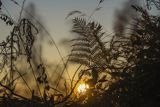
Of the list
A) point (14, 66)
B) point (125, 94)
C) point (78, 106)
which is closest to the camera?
point (125, 94)

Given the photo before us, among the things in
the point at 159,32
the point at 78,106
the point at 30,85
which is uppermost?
the point at 159,32

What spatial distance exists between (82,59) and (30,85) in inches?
14.5

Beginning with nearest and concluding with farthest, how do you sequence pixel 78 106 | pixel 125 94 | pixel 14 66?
pixel 125 94 < pixel 78 106 < pixel 14 66

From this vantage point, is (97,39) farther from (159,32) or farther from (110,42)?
(159,32)

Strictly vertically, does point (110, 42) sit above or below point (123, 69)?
above

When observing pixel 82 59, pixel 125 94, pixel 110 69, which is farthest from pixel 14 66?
pixel 125 94

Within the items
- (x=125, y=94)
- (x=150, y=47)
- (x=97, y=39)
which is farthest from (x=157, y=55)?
(x=97, y=39)

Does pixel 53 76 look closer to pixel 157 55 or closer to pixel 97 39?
pixel 97 39

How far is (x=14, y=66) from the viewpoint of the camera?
108 inches

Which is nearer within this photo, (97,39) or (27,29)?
(27,29)

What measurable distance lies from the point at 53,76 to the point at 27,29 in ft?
1.34

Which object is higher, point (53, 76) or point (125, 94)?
Answer: point (53, 76)

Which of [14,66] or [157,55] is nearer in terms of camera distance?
[157,55]

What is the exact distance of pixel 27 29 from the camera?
2.56 meters
